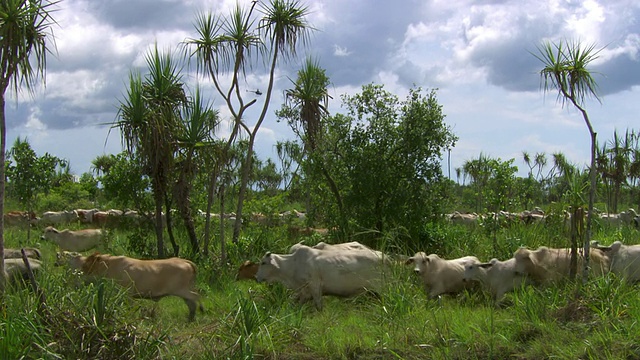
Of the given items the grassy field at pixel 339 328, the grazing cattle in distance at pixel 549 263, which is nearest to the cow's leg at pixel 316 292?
the grassy field at pixel 339 328

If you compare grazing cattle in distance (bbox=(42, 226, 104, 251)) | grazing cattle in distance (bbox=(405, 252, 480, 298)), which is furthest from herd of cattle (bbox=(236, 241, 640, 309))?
grazing cattle in distance (bbox=(42, 226, 104, 251))

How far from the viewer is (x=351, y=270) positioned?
1134 centimetres

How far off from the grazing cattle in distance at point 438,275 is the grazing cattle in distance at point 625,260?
2.23 metres

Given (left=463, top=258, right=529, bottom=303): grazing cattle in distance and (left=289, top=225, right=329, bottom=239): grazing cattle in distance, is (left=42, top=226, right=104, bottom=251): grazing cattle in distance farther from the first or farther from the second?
(left=463, top=258, right=529, bottom=303): grazing cattle in distance

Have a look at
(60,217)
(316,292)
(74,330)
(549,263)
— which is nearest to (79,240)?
(60,217)

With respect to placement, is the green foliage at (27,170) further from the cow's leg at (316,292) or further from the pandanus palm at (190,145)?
the cow's leg at (316,292)

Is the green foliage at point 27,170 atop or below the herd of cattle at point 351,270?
atop

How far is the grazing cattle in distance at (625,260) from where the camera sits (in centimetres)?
1062

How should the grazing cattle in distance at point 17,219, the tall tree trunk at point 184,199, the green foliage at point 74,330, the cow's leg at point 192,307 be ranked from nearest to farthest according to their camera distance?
the green foliage at point 74,330 < the cow's leg at point 192,307 < the tall tree trunk at point 184,199 < the grazing cattle in distance at point 17,219

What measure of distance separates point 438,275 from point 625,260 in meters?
3.03

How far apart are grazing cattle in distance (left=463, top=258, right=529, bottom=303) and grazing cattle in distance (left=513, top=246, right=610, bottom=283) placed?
13cm

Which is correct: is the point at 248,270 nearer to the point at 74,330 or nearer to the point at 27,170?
the point at 74,330

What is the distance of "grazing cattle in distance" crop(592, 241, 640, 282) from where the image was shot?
10.6m

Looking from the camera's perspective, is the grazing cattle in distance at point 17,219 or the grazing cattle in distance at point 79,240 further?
the grazing cattle in distance at point 17,219
